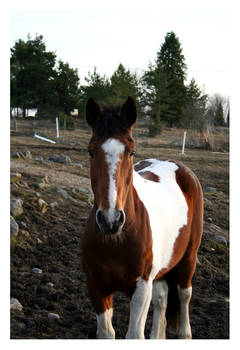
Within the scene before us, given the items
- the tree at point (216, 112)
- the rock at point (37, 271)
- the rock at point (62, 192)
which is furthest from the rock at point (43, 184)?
the tree at point (216, 112)

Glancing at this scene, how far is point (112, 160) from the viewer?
2.13m

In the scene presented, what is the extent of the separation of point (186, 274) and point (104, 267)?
1490 millimetres

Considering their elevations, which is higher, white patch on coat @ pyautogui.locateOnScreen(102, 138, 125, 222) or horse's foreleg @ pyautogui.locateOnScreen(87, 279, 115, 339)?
white patch on coat @ pyautogui.locateOnScreen(102, 138, 125, 222)

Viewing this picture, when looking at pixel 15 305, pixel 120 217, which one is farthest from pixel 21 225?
pixel 120 217

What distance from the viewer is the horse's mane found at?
224cm

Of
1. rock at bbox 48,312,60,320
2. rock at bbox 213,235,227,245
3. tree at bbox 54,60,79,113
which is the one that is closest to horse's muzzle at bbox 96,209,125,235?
rock at bbox 48,312,60,320

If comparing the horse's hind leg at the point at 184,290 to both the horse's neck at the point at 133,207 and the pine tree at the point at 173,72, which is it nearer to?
the horse's neck at the point at 133,207

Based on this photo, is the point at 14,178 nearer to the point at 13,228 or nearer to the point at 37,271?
the point at 13,228

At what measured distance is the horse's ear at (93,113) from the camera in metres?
2.40

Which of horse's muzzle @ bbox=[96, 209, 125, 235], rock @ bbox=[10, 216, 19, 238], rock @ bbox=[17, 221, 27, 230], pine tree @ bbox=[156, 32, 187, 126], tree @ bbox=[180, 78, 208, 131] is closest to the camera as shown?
→ horse's muzzle @ bbox=[96, 209, 125, 235]

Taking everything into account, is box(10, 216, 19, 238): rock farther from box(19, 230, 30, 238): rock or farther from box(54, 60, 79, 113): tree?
box(54, 60, 79, 113): tree

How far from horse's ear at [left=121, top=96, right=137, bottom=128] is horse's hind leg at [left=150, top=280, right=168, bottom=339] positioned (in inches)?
75.3
